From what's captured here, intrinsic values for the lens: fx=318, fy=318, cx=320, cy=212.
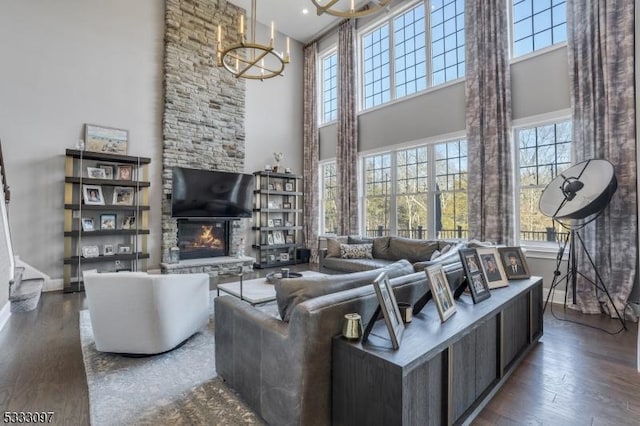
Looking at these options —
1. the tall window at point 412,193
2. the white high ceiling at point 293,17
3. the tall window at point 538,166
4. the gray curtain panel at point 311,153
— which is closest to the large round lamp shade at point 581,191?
the tall window at point 538,166

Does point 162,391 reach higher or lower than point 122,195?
lower

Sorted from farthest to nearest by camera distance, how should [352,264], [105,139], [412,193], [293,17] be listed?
[293,17] < [412,193] < [105,139] < [352,264]

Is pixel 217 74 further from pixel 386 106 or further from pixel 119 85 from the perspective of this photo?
pixel 386 106

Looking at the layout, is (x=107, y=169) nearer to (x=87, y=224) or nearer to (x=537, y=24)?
(x=87, y=224)

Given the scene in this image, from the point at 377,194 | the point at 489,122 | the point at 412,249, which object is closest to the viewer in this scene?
the point at 489,122

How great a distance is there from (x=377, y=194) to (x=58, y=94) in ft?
19.7

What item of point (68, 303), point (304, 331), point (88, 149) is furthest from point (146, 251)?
point (304, 331)

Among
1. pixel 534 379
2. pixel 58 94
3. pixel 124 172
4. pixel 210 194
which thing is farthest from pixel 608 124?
pixel 58 94

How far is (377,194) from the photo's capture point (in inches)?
273

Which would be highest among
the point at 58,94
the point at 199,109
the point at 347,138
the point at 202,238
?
the point at 199,109

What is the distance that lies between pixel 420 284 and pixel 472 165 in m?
3.58

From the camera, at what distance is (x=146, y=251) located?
18.9 feet

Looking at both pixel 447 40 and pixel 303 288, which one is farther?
pixel 447 40

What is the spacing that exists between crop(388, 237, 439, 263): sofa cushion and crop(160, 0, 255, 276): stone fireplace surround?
3.08 metres
